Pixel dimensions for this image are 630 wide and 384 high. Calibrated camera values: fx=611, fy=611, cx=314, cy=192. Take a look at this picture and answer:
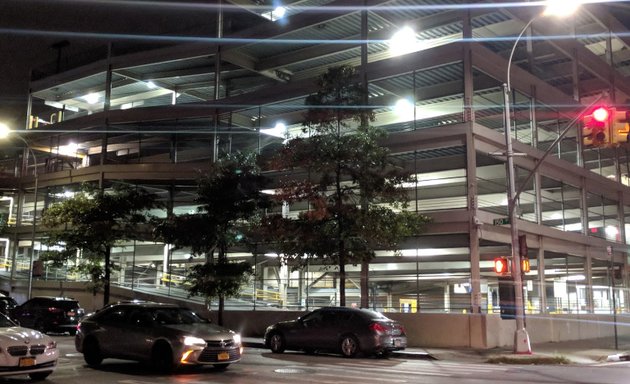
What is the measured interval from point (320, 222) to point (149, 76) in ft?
76.2

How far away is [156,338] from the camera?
13.0 m

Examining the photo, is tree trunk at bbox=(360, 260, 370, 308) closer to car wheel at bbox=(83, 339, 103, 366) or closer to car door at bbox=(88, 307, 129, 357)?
car door at bbox=(88, 307, 129, 357)

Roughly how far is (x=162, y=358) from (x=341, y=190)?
10017 mm

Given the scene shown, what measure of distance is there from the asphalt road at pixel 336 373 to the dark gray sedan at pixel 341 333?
25.0 inches

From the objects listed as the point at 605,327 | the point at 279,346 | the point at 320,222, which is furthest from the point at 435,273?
the point at 279,346

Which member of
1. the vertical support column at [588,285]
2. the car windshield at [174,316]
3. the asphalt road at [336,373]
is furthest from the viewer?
the vertical support column at [588,285]

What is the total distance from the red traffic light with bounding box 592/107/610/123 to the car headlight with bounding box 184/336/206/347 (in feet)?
34.5

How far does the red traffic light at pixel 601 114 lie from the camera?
1459 cm

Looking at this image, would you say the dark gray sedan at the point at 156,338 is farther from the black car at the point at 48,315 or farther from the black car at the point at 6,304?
the black car at the point at 6,304

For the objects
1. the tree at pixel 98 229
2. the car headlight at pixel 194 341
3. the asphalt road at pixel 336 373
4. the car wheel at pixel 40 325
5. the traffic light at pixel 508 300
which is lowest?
the asphalt road at pixel 336 373

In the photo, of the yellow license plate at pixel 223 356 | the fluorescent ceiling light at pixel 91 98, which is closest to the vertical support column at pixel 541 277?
the yellow license plate at pixel 223 356

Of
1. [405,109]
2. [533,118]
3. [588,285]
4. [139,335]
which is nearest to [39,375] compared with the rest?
[139,335]

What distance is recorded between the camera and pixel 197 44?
3469 cm

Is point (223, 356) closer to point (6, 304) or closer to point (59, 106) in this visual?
point (6, 304)
